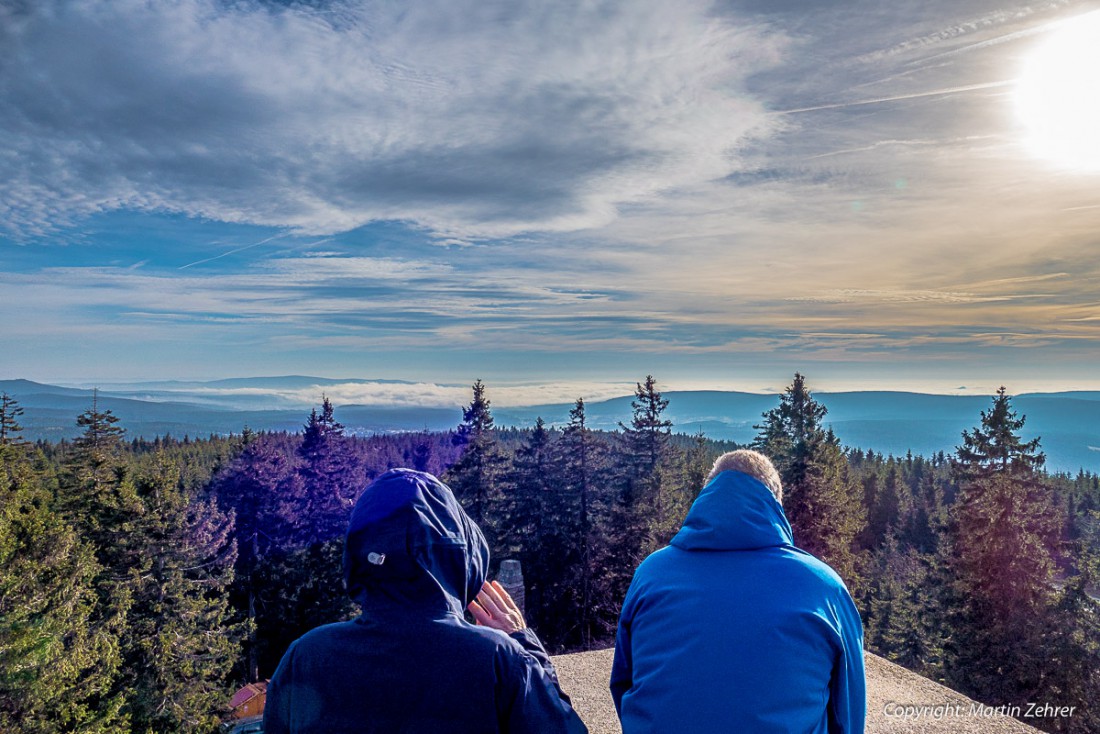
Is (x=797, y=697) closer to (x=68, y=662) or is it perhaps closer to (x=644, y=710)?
(x=644, y=710)

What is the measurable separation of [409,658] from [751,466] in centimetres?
192

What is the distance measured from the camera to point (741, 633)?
97.5 inches

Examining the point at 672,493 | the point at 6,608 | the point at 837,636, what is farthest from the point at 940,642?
the point at 6,608

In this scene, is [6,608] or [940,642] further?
[940,642]

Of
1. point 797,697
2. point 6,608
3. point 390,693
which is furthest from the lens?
point 6,608

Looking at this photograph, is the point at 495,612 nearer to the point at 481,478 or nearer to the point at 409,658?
the point at 409,658

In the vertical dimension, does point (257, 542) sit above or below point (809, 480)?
below

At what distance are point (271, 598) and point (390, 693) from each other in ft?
80.3

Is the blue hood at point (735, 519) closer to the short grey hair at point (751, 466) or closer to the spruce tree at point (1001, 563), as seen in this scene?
the short grey hair at point (751, 466)

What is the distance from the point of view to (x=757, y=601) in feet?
8.32

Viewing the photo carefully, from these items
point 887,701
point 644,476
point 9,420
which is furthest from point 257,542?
point 887,701

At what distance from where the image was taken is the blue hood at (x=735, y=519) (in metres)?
2.80

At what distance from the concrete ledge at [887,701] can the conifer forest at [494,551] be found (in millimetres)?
8785

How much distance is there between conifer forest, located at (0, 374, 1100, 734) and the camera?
13.1 m
